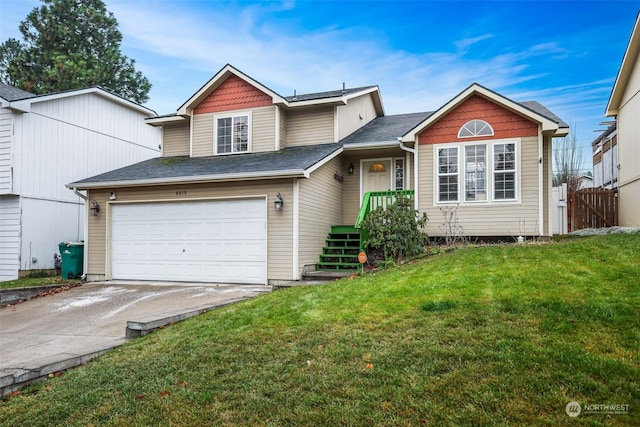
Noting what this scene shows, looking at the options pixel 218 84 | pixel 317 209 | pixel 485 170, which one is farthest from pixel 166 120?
pixel 485 170

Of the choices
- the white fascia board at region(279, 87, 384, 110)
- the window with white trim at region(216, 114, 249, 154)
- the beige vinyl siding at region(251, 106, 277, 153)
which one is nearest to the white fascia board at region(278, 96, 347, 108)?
the white fascia board at region(279, 87, 384, 110)

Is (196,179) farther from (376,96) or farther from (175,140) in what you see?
(376,96)

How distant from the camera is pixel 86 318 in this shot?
784 cm

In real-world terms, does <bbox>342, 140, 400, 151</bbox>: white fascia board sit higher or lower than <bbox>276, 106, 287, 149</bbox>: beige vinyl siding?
lower

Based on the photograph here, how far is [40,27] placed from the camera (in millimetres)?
27406

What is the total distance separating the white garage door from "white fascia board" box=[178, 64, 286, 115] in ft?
13.0

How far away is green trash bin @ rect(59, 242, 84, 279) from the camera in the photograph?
1268 centimetres

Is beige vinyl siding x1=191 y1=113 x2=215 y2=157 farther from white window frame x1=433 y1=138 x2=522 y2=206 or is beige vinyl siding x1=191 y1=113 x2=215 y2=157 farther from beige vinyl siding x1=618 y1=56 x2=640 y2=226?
beige vinyl siding x1=618 y1=56 x2=640 y2=226

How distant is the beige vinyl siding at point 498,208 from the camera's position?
11070 mm

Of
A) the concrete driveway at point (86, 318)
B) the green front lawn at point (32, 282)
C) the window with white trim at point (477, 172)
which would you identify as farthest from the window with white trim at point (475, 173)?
the green front lawn at point (32, 282)

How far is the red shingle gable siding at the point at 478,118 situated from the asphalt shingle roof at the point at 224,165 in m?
2.90

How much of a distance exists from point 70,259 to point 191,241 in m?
4.15

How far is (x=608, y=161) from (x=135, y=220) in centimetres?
2128

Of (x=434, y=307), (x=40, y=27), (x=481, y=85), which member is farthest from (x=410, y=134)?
(x=40, y=27)
